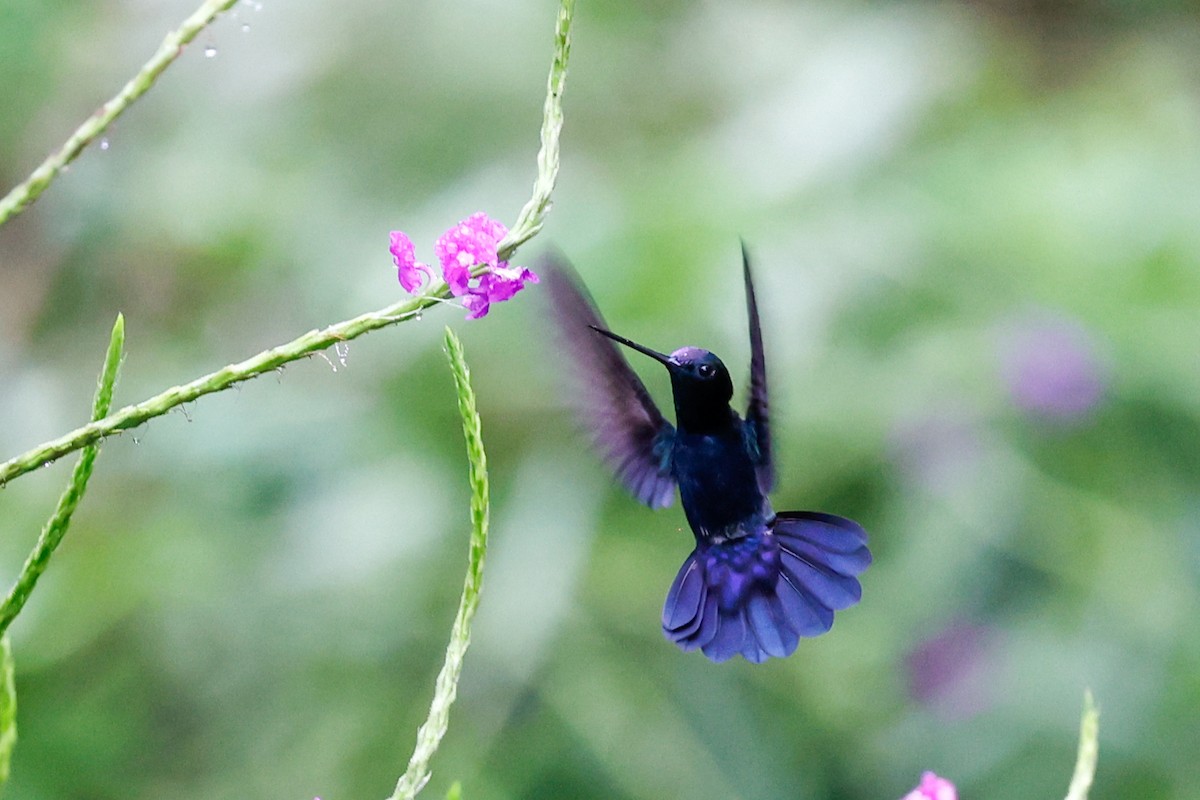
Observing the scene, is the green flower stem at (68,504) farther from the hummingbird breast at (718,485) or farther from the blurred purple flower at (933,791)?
the hummingbird breast at (718,485)

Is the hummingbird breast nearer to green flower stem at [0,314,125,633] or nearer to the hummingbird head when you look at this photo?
the hummingbird head

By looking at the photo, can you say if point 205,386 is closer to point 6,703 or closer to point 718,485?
point 6,703

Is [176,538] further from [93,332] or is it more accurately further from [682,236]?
[682,236]

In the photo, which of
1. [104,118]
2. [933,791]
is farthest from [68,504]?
[933,791]

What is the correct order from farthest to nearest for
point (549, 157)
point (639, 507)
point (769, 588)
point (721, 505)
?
point (639, 507) → point (721, 505) → point (769, 588) → point (549, 157)


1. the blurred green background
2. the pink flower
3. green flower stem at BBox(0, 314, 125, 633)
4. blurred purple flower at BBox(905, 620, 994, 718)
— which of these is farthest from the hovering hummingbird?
blurred purple flower at BBox(905, 620, 994, 718)

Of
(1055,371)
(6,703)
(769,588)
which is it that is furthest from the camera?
(1055,371)

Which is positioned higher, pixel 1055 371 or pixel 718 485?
pixel 718 485
